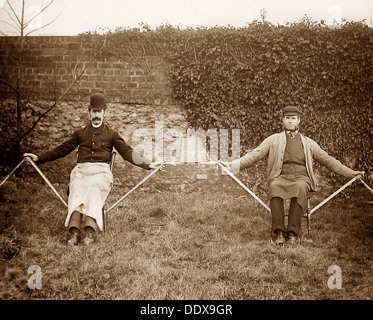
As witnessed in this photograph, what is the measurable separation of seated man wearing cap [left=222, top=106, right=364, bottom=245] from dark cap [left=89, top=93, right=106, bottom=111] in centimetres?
185

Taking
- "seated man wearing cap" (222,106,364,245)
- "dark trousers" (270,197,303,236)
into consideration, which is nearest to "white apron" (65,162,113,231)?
"seated man wearing cap" (222,106,364,245)

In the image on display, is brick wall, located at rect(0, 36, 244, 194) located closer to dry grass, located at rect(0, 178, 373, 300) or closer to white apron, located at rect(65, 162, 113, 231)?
dry grass, located at rect(0, 178, 373, 300)

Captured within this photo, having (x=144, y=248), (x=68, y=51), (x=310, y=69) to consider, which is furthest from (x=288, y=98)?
(x=68, y=51)

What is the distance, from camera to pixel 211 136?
22.7 feet

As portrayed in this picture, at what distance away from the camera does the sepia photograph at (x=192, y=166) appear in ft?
12.3

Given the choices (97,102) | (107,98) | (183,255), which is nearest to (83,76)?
(107,98)

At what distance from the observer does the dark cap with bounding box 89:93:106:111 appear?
5.03 meters

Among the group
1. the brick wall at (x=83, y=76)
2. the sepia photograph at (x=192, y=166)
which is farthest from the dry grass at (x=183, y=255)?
the brick wall at (x=83, y=76)

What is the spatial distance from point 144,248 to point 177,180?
9.06 feet

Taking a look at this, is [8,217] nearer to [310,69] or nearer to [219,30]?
[219,30]

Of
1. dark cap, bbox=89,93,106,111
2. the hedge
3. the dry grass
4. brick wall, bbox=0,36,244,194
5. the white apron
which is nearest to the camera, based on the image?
the dry grass

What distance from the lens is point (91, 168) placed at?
200 inches

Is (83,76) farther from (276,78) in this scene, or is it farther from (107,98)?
(276,78)

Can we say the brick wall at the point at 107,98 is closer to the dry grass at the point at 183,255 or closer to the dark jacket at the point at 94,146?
the dry grass at the point at 183,255
